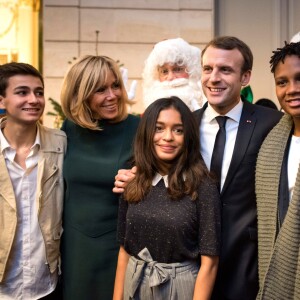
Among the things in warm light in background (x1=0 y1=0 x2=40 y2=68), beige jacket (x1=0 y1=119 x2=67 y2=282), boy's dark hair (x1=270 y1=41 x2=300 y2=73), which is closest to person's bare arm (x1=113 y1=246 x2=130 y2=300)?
beige jacket (x1=0 y1=119 x2=67 y2=282)

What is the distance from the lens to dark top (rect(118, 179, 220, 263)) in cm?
228

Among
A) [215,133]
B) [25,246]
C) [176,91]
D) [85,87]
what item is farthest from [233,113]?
[25,246]

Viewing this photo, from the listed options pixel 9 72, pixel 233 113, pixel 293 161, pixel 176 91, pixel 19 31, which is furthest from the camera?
pixel 19 31

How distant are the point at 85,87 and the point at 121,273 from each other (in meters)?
1.05

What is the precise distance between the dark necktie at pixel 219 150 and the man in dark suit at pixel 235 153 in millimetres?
21

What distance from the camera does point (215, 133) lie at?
103 inches

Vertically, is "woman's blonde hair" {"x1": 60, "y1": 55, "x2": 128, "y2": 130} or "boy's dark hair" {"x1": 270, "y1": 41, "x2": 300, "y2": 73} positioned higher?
"boy's dark hair" {"x1": 270, "y1": 41, "x2": 300, "y2": 73}

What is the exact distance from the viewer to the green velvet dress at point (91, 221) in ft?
9.04

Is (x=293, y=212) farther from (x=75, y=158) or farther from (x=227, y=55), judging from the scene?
(x=75, y=158)

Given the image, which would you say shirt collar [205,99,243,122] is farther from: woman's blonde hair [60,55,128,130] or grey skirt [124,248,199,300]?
grey skirt [124,248,199,300]

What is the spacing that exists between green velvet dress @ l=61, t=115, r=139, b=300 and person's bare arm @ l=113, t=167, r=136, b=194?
175 millimetres

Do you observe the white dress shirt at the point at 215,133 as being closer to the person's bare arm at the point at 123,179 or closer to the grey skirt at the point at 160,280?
the person's bare arm at the point at 123,179

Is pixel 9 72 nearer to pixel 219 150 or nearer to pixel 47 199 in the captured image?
pixel 47 199

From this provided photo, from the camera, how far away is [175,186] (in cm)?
234
